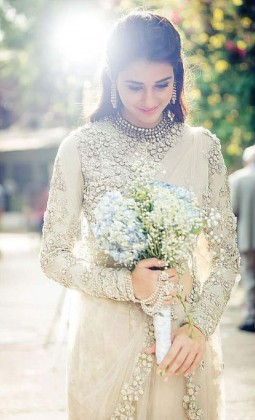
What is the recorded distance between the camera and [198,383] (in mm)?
2811

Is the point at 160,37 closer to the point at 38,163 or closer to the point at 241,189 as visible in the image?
the point at 241,189

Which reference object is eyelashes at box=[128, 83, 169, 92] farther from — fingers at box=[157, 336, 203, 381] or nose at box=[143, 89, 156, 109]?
fingers at box=[157, 336, 203, 381]

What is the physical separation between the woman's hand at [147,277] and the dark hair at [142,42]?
0.65m

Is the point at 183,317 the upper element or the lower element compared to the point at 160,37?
lower

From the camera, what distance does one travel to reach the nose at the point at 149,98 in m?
2.80

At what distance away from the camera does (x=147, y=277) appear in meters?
2.61

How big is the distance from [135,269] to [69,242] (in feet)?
0.98

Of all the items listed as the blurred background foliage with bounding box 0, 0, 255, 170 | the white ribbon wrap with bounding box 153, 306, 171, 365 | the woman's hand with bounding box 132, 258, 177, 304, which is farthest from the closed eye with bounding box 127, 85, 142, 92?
the blurred background foliage with bounding box 0, 0, 255, 170

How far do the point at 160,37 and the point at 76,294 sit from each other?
87 cm

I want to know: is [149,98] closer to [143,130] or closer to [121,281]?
[143,130]

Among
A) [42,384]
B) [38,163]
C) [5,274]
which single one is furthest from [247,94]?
[38,163]

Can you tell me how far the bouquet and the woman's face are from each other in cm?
29

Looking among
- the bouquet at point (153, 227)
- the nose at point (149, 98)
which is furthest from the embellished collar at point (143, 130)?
the bouquet at point (153, 227)

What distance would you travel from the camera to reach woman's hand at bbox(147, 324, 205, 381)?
262 centimetres
